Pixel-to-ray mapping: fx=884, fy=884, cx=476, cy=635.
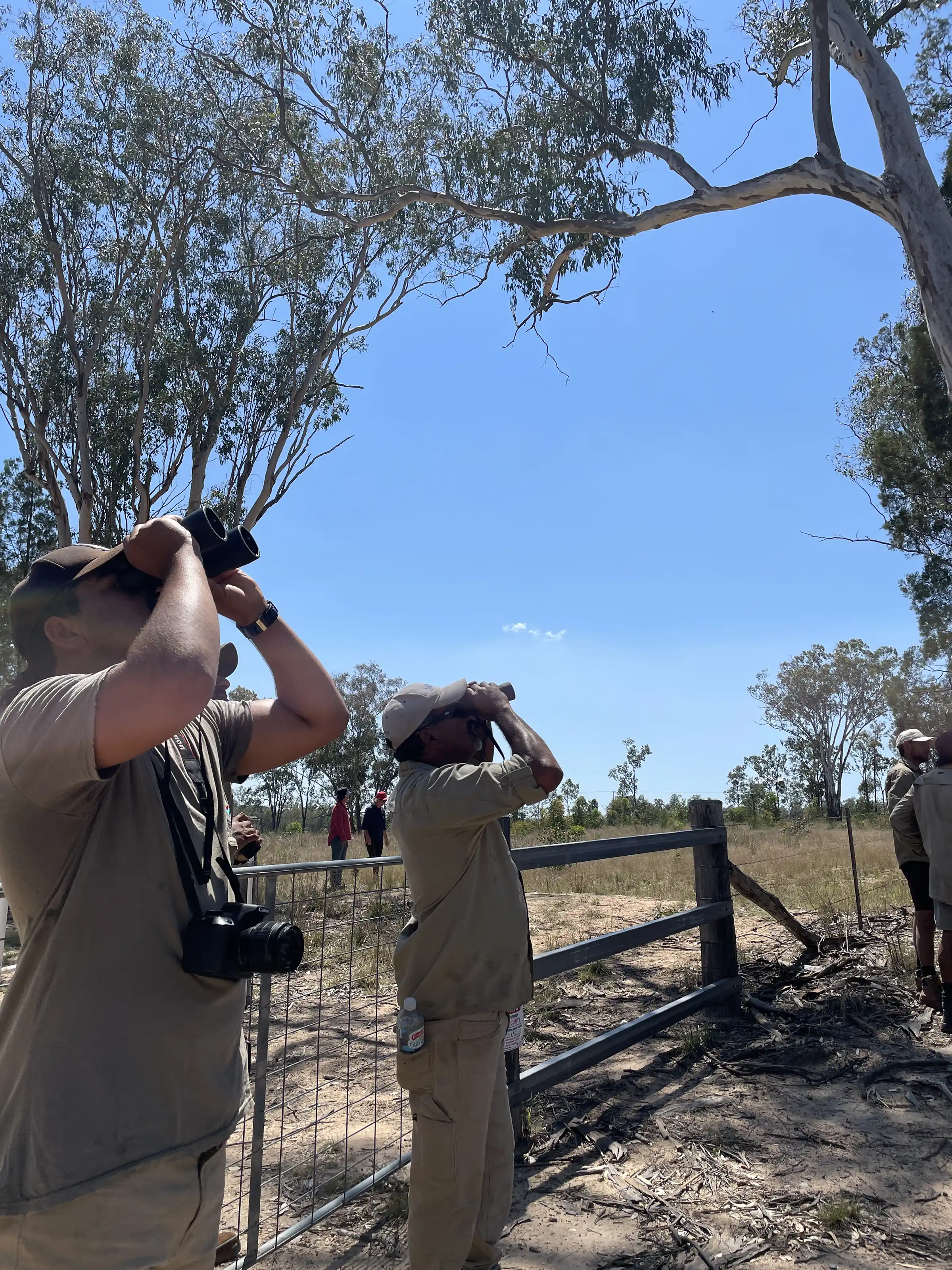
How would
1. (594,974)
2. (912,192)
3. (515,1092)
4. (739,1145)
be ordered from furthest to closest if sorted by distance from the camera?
(912,192) → (594,974) → (739,1145) → (515,1092)

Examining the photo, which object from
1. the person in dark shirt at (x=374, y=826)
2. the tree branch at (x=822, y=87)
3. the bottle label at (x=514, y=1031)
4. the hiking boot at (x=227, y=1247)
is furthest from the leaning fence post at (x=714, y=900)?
the person in dark shirt at (x=374, y=826)

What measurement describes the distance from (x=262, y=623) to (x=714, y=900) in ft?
15.3

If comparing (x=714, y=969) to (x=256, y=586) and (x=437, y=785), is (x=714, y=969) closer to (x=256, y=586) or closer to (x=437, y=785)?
(x=437, y=785)

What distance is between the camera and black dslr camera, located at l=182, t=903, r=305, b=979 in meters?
1.39

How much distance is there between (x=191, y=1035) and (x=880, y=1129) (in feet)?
12.7

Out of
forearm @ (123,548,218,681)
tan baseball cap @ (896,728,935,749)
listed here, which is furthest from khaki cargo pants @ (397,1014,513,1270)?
tan baseball cap @ (896,728,935,749)

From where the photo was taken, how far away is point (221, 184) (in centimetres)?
1534

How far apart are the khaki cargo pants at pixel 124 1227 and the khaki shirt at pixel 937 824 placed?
505 centimetres

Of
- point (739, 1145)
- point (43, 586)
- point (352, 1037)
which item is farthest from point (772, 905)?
point (43, 586)

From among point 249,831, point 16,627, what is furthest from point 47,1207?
point 249,831

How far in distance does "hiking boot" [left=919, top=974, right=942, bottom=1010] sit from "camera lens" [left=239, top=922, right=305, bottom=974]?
17.9 ft

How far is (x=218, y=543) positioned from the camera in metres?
1.68

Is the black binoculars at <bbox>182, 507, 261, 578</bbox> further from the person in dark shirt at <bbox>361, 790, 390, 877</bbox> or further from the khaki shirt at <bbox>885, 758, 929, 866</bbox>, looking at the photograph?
the person in dark shirt at <bbox>361, 790, 390, 877</bbox>

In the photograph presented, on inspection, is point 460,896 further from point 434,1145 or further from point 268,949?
point 268,949
